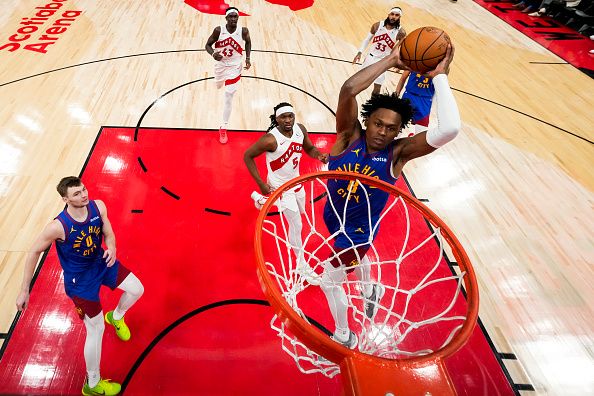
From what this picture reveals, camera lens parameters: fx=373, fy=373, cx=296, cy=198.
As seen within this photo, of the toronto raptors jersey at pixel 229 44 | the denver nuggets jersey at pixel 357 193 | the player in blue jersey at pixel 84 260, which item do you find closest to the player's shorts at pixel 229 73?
the toronto raptors jersey at pixel 229 44

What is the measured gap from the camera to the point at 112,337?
10.3 feet

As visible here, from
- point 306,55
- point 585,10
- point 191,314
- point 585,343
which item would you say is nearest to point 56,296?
point 191,314

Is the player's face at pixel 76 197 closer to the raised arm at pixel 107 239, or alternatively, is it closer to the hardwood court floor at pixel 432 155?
the raised arm at pixel 107 239

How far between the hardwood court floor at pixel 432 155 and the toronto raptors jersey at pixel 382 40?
1.10 metres

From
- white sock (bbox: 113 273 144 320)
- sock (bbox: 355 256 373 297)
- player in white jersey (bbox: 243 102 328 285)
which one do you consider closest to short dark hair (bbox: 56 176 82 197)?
white sock (bbox: 113 273 144 320)

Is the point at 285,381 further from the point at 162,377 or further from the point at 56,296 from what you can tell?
the point at 56,296

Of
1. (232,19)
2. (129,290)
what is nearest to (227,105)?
(232,19)

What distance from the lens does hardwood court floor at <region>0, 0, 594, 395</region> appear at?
3797 mm

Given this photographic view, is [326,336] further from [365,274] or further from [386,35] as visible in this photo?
[386,35]

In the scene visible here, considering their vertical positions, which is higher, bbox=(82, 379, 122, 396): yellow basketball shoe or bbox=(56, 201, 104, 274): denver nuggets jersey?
bbox=(56, 201, 104, 274): denver nuggets jersey

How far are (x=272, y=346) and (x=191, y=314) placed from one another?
0.80 metres

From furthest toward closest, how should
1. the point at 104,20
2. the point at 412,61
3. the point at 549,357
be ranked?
the point at 104,20, the point at 549,357, the point at 412,61

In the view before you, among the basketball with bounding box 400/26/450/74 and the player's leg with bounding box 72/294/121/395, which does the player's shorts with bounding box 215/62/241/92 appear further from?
the player's leg with bounding box 72/294/121/395

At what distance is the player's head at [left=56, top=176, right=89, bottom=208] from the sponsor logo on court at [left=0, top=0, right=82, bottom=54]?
696cm
